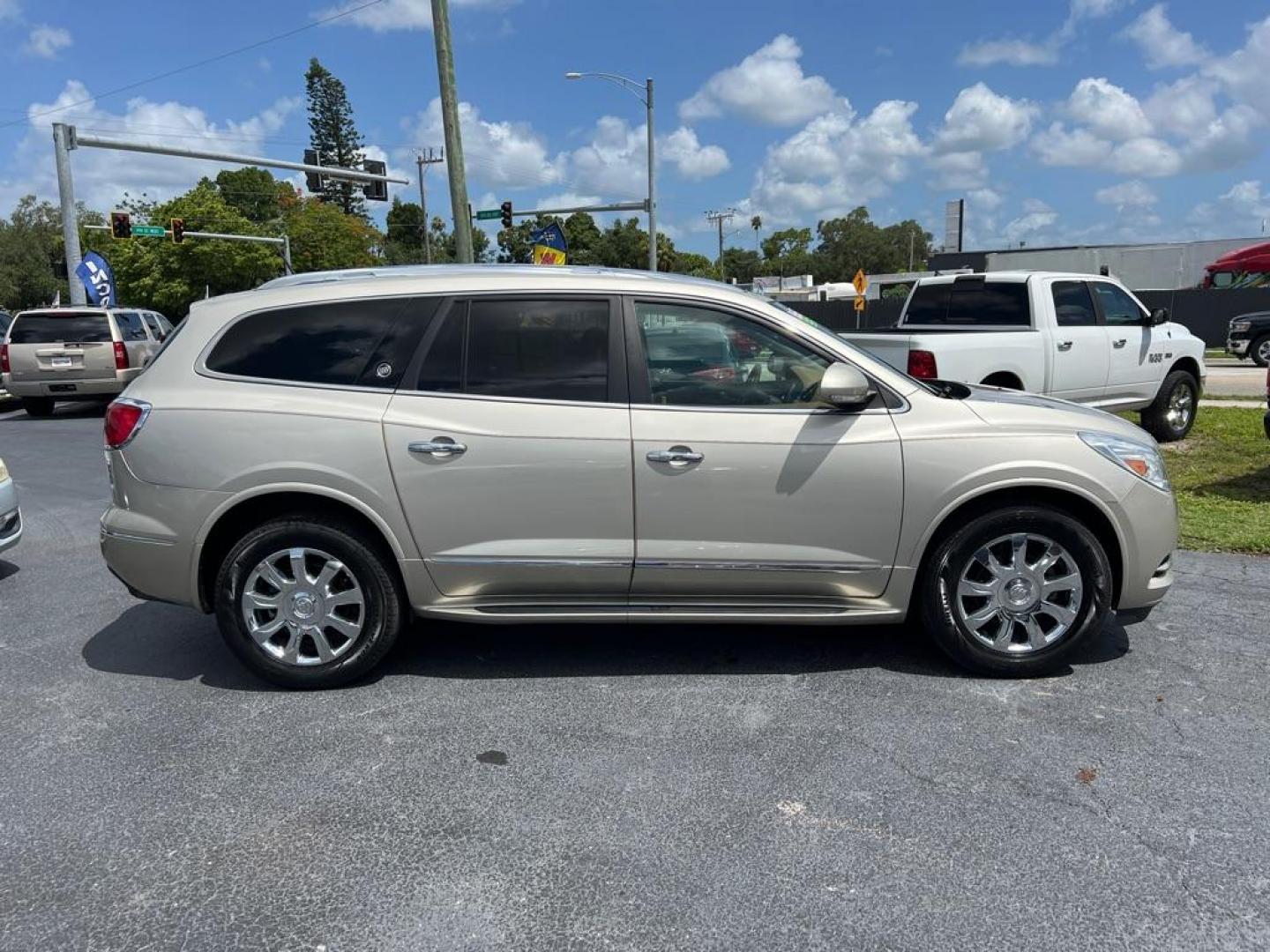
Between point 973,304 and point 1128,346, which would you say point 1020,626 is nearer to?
point 973,304

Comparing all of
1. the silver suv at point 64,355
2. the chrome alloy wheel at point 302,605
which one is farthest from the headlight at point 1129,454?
the silver suv at point 64,355

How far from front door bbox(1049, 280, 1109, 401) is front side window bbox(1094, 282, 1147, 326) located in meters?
0.19

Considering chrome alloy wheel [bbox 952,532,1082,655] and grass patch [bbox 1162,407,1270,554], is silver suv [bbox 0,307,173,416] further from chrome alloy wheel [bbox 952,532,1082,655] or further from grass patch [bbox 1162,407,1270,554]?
grass patch [bbox 1162,407,1270,554]

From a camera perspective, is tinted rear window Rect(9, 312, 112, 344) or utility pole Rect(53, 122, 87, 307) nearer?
tinted rear window Rect(9, 312, 112, 344)

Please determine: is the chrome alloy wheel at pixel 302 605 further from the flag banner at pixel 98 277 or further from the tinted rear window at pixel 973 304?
the flag banner at pixel 98 277

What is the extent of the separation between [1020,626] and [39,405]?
16322 millimetres

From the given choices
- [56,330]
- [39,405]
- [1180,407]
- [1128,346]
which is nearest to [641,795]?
[1128,346]

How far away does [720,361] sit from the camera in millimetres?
4039

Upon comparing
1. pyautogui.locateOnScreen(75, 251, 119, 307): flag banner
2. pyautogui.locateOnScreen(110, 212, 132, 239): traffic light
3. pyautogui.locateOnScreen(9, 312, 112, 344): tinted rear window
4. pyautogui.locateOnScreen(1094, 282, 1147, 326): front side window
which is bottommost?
pyautogui.locateOnScreen(1094, 282, 1147, 326): front side window

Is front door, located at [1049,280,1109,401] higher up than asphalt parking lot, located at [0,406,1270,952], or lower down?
higher up

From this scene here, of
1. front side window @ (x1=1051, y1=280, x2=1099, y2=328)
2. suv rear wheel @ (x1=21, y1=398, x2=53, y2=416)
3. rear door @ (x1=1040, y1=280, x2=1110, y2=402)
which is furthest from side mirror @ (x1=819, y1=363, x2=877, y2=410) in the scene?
suv rear wheel @ (x1=21, y1=398, x2=53, y2=416)

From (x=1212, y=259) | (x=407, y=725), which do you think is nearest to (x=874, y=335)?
(x=407, y=725)

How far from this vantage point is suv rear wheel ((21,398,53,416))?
598 inches

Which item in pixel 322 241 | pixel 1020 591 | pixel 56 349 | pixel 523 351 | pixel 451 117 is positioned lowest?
pixel 1020 591
